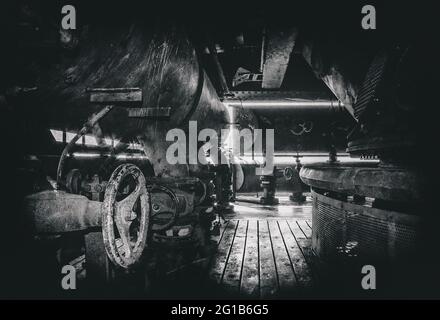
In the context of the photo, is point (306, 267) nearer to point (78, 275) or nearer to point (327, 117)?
point (78, 275)

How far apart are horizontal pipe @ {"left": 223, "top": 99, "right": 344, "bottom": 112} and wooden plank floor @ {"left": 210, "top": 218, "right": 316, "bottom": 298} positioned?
2670mm

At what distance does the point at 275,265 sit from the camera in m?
3.54

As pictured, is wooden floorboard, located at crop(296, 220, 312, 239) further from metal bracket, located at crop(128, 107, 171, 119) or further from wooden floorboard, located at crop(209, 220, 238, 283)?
metal bracket, located at crop(128, 107, 171, 119)

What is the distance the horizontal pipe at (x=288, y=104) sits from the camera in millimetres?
6293

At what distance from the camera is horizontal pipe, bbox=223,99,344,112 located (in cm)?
629

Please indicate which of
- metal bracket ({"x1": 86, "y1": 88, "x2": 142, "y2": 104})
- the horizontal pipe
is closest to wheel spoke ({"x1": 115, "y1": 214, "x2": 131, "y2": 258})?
metal bracket ({"x1": 86, "y1": 88, "x2": 142, "y2": 104})

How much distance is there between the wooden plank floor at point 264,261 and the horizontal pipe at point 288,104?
8.76ft

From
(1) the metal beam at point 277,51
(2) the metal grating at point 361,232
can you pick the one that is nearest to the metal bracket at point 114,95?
(1) the metal beam at point 277,51

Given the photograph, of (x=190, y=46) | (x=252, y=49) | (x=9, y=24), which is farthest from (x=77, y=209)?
(x=252, y=49)

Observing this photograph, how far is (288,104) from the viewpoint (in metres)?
6.67

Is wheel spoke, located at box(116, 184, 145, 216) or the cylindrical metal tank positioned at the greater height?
the cylindrical metal tank

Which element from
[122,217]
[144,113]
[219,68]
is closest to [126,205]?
[122,217]

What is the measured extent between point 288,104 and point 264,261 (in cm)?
408
